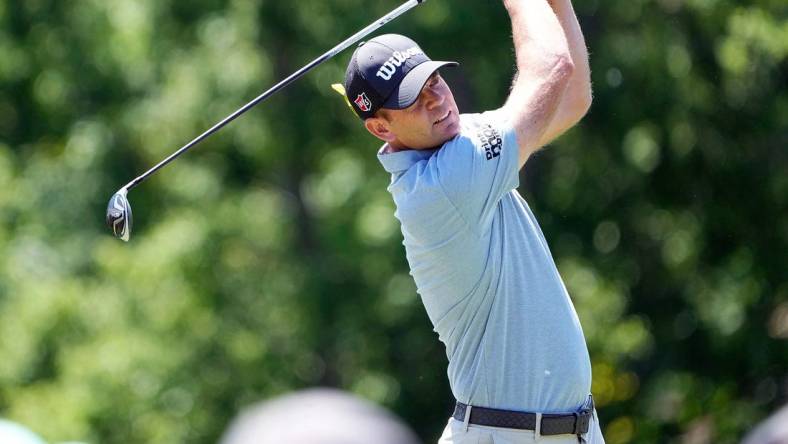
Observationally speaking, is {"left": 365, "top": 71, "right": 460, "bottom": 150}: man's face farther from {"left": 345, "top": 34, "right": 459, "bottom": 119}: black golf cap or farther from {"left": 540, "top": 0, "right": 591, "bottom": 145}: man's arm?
{"left": 540, "top": 0, "right": 591, "bottom": 145}: man's arm

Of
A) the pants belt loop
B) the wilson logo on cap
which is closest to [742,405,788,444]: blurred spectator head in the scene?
the pants belt loop

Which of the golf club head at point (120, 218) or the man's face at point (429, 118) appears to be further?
the golf club head at point (120, 218)

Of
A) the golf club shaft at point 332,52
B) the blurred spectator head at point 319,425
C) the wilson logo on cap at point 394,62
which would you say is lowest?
the blurred spectator head at point 319,425

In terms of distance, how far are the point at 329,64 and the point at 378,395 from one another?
2.90 metres

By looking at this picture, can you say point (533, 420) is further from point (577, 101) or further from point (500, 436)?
point (577, 101)

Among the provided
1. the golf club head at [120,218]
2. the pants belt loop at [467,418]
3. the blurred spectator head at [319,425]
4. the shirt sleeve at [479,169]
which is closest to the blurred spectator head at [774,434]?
the blurred spectator head at [319,425]

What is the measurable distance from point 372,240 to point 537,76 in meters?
9.47

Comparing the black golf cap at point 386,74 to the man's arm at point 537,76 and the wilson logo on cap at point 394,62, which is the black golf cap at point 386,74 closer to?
the wilson logo on cap at point 394,62

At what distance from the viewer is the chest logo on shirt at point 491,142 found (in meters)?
3.93

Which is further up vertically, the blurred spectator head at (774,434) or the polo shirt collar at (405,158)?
the polo shirt collar at (405,158)

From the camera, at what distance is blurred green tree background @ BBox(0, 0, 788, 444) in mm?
12797

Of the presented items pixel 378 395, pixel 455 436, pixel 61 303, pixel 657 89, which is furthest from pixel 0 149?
pixel 455 436

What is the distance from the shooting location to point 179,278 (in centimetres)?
1422

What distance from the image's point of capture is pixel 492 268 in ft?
13.1
